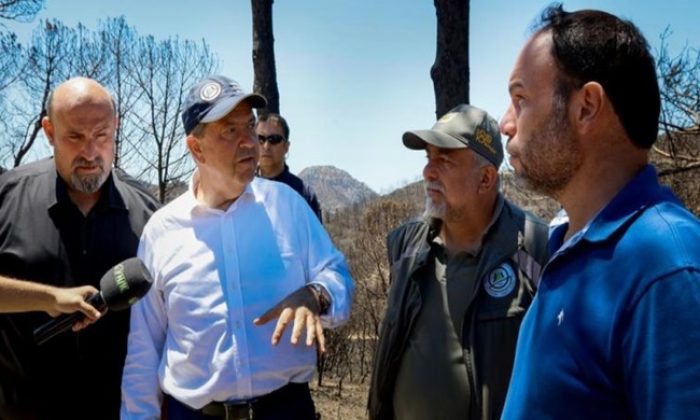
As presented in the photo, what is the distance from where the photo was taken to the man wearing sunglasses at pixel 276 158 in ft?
20.8

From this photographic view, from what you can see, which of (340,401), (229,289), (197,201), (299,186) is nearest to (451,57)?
(299,186)

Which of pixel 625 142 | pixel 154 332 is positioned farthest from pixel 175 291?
pixel 625 142

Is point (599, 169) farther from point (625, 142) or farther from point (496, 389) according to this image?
point (496, 389)

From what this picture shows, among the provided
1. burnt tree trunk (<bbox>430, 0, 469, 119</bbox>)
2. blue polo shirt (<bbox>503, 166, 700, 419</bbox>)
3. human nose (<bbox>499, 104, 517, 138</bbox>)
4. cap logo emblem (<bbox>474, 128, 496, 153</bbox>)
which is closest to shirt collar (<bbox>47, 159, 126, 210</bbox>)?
cap logo emblem (<bbox>474, 128, 496, 153</bbox>)

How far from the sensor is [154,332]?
3018 mm

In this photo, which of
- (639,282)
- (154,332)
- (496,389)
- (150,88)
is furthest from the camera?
(150,88)

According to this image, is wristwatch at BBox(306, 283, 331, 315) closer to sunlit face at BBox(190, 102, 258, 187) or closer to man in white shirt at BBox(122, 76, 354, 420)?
man in white shirt at BBox(122, 76, 354, 420)

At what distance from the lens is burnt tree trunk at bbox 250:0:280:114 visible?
972 cm

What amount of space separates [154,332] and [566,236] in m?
1.95

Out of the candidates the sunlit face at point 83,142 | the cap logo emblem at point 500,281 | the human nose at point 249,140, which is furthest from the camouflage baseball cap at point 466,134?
the sunlit face at point 83,142

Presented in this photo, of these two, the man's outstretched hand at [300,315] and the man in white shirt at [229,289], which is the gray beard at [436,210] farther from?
the man's outstretched hand at [300,315]

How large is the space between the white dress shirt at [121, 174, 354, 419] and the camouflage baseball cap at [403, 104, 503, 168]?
2.26 feet

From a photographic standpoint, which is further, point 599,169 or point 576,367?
point 599,169

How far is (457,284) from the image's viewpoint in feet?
9.90
